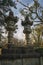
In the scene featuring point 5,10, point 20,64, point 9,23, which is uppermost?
point 5,10

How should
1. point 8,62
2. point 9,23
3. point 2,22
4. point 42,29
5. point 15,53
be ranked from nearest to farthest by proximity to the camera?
point 8,62
point 15,53
point 9,23
point 2,22
point 42,29

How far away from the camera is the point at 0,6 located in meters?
16.5

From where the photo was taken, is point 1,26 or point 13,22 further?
point 1,26

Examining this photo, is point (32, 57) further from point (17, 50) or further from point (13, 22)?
point (13, 22)

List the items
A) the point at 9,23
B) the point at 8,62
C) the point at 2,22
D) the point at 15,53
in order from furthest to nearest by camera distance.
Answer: the point at 2,22
the point at 9,23
the point at 15,53
the point at 8,62

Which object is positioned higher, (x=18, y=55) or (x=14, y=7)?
(x=14, y=7)

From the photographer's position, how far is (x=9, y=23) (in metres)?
13.8

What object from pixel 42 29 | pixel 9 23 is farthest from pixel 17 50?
pixel 42 29

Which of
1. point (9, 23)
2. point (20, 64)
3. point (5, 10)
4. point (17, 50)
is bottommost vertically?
point (20, 64)

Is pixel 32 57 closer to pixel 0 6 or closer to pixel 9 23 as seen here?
pixel 9 23

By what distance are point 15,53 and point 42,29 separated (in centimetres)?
1100

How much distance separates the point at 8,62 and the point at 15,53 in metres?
1.00

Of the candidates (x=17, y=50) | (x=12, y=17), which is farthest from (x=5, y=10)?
(x=17, y=50)

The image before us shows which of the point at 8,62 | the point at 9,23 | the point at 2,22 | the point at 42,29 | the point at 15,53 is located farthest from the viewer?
the point at 42,29
